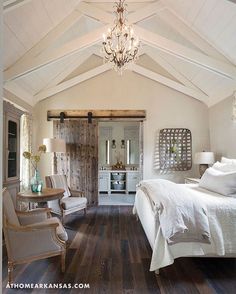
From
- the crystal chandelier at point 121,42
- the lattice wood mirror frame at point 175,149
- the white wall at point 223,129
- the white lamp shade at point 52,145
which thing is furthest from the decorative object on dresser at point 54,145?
the white wall at point 223,129

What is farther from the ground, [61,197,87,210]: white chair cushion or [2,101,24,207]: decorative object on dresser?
[2,101,24,207]: decorative object on dresser

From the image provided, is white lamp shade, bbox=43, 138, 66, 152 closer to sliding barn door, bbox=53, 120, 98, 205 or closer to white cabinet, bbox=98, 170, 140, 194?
sliding barn door, bbox=53, 120, 98, 205

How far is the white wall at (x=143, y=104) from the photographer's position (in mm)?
5812

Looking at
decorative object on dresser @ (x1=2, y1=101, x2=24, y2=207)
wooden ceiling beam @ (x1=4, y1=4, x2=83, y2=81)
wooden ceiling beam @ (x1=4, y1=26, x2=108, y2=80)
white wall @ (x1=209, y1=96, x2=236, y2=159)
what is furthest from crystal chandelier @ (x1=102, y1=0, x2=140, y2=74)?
white wall @ (x1=209, y1=96, x2=236, y2=159)

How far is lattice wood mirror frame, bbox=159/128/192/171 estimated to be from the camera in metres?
5.80

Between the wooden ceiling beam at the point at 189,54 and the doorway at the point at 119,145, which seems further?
the doorway at the point at 119,145

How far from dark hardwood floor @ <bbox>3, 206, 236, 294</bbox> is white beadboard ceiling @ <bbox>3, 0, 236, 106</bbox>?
10.4ft

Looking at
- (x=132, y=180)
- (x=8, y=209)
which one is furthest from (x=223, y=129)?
(x=8, y=209)

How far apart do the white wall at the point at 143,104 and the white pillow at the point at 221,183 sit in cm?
225

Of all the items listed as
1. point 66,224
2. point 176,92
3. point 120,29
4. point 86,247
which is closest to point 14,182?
point 66,224

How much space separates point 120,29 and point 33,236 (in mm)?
2960

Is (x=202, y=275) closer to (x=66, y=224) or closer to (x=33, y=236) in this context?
(x=33, y=236)

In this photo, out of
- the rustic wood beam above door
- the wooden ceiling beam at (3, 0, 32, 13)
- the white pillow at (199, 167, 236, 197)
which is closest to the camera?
the wooden ceiling beam at (3, 0, 32, 13)

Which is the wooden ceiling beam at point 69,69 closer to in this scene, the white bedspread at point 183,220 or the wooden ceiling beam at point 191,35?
the wooden ceiling beam at point 191,35
